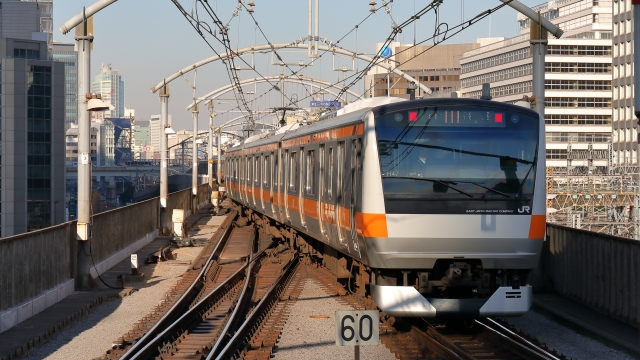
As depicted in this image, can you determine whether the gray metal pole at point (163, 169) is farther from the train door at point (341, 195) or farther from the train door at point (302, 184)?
the train door at point (341, 195)

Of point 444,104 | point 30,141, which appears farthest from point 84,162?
point 30,141

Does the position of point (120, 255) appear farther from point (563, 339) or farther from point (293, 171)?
point (563, 339)

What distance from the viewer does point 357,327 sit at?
24.7ft

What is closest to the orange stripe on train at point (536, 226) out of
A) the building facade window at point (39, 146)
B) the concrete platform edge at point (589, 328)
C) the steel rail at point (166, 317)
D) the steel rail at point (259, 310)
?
the concrete platform edge at point (589, 328)

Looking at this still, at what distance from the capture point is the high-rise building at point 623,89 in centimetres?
8488

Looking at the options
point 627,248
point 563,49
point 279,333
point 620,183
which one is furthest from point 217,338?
point 563,49

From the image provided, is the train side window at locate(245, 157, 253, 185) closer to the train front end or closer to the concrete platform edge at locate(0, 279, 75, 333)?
the concrete platform edge at locate(0, 279, 75, 333)

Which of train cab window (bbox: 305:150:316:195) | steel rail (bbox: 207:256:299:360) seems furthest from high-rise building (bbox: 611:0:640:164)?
train cab window (bbox: 305:150:316:195)

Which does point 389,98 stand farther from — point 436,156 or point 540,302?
point 540,302

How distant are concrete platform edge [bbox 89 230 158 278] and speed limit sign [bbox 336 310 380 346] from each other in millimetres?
10681

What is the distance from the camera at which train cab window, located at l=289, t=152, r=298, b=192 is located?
59.7ft

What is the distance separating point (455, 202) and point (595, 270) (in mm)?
3032

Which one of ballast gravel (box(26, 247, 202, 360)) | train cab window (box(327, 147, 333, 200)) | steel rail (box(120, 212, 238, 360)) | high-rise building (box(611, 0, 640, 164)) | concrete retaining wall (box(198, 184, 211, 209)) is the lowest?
ballast gravel (box(26, 247, 202, 360))

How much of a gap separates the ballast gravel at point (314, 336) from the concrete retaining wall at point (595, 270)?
10.9 feet
